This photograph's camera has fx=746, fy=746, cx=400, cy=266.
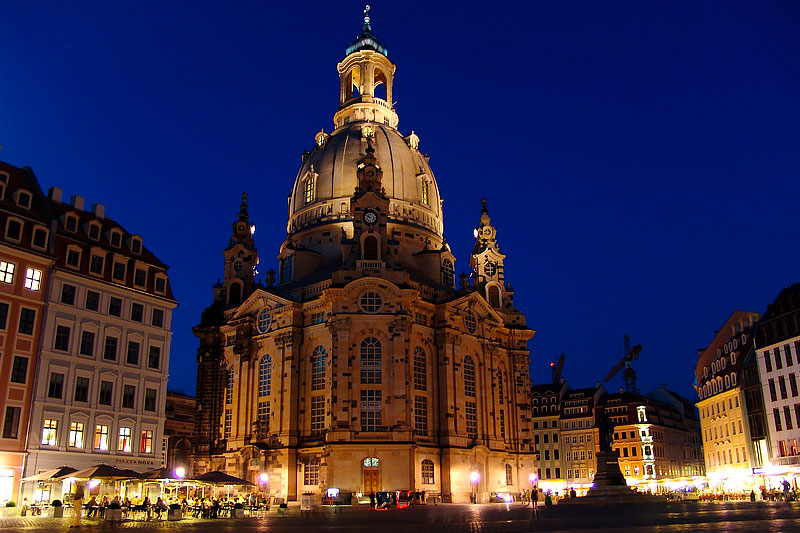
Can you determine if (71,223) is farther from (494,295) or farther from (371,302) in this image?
(494,295)

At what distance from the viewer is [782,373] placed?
238 ft

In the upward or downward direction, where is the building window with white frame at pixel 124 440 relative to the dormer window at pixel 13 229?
downward

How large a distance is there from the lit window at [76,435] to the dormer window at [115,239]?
558 inches

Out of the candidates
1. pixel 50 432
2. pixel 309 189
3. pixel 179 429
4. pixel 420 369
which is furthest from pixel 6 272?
pixel 179 429

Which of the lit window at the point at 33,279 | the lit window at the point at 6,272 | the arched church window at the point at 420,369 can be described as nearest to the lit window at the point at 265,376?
the arched church window at the point at 420,369

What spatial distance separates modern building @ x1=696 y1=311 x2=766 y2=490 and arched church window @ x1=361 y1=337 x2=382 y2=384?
1602 inches

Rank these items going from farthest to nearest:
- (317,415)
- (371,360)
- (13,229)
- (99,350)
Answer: (317,415)
(371,360)
(99,350)
(13,229)

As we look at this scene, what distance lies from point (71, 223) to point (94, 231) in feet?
6.63

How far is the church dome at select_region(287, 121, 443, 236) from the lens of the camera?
91750mm

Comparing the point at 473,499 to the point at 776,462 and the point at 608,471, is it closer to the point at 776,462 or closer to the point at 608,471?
the point at 608,471

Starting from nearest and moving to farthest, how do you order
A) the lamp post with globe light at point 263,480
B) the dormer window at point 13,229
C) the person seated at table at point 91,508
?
1. the person seated at table at point 91,508
2. the dormer window at point 13,229
3. the lamp post with globe light at point 263,480

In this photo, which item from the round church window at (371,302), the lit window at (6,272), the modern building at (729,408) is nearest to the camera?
the lit window at (6,272)

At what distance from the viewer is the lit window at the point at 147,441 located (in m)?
57.1

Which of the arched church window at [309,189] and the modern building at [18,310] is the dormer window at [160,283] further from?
the arched church window at [309,189]
